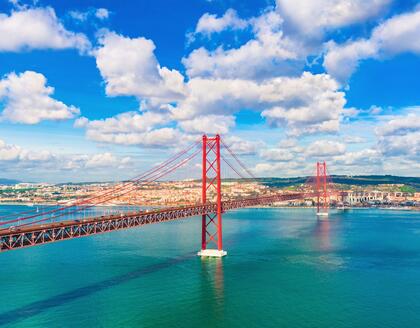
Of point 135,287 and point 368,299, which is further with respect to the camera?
point 135,287

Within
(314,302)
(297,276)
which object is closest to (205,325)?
(314,302)

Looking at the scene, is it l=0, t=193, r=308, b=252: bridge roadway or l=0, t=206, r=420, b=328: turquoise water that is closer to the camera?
l=0, t=193, r=308, b=252: bridge roadway

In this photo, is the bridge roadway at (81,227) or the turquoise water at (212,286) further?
the turquoise water at (212,286)

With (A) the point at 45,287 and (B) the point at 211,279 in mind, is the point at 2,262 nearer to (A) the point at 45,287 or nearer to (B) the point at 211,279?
(A) the point at 45,287

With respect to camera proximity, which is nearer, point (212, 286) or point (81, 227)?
point (81, 227)

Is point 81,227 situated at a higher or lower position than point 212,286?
higher

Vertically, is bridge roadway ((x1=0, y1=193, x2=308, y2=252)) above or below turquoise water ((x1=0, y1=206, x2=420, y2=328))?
above

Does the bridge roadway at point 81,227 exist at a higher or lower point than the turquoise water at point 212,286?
higher

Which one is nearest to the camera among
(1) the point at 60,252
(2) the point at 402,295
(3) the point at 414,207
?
(2) the point at 402,295
